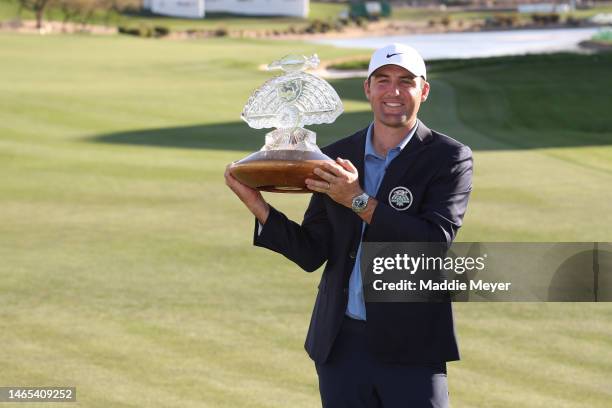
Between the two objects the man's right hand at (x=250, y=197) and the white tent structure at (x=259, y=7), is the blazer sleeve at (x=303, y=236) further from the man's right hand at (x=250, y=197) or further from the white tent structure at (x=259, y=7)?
the white tent structure at (x=259, y=7)

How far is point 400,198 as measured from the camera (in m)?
4.79

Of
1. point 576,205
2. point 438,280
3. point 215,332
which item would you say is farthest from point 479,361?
point 576,205

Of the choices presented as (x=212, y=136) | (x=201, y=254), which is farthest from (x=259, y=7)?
(x=201, y=254)

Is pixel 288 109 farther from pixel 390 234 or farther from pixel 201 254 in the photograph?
pixel 201 254

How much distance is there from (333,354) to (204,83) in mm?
35337

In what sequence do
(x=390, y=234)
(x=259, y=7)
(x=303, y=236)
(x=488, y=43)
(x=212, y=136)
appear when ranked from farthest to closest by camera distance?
(x=259, y=7) → (x=488, y=43) → (x=212, y=136) → (x=303, y=236) → (x=390, y=234)

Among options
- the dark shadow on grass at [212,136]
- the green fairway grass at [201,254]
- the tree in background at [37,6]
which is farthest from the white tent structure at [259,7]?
the dark shadow on grass at [212,136]

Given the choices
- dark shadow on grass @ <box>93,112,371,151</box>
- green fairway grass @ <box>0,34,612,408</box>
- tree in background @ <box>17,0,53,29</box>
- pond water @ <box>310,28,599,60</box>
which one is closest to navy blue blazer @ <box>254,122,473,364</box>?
green fairway grass @ <box>0,34,612,408</box>

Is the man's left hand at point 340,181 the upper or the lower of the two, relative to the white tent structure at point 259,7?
upper

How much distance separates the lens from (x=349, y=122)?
2769cm

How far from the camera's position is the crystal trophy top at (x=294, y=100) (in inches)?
192

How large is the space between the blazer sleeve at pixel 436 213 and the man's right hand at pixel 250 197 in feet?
1.38

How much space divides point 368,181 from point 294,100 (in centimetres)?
40

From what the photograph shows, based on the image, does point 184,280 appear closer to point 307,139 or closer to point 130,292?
point 130,292
